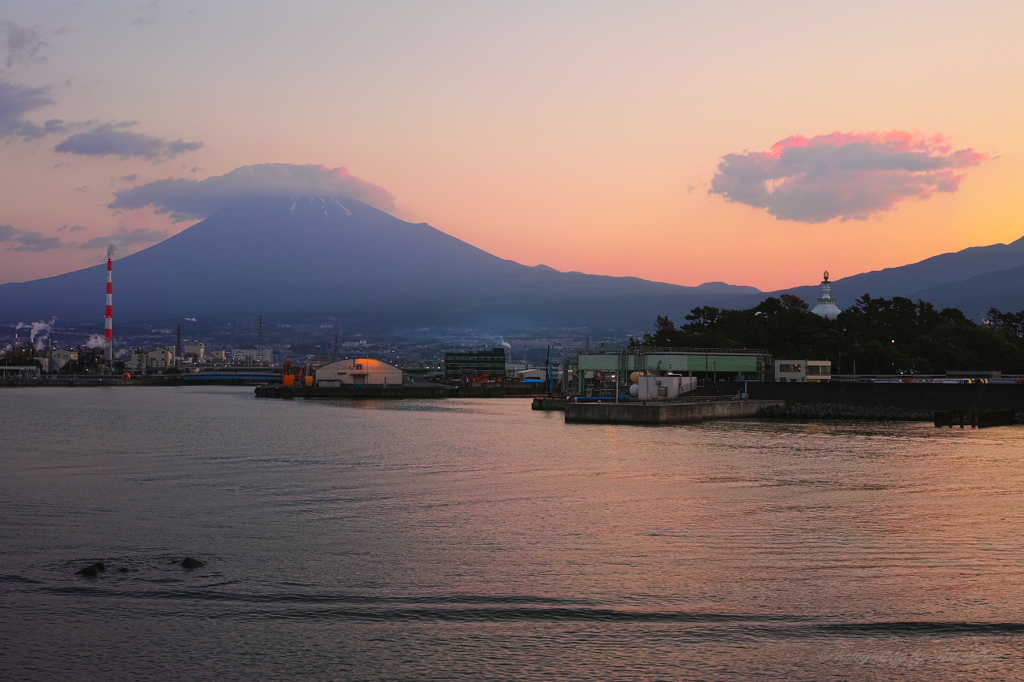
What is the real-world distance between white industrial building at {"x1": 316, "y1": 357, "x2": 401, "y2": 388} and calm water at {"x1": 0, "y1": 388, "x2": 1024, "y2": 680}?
297 feet

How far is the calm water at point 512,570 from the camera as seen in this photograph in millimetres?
13594

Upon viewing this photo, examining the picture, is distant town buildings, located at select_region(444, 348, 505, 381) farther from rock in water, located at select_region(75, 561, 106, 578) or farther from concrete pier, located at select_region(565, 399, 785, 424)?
rock in water, located at select_region(75, 561, 106, 578)

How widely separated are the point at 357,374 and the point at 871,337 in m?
64.7

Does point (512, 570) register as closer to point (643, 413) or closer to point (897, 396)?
point (643, 413)

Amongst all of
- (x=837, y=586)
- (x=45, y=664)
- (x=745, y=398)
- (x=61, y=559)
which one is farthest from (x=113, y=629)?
(x=745, y=398)

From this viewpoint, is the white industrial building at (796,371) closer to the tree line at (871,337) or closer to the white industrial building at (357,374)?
the tree line at (871,337)

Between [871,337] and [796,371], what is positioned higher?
[871,337]

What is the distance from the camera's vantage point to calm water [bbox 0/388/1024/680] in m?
13.6

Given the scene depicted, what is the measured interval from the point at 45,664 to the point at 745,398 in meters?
68.9

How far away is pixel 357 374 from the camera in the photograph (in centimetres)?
12912

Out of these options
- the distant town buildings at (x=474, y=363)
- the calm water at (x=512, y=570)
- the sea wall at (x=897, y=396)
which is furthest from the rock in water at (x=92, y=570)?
the distant town buildings at (x=474, y=363)

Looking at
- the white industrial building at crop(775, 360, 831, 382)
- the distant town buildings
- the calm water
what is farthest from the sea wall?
the distant town buildings

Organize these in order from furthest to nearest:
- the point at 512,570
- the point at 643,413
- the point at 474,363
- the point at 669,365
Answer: the point at 474,363, the point at 669,365, the point at 643,413, the point at 512,570

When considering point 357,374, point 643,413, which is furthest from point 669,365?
point 357,374
